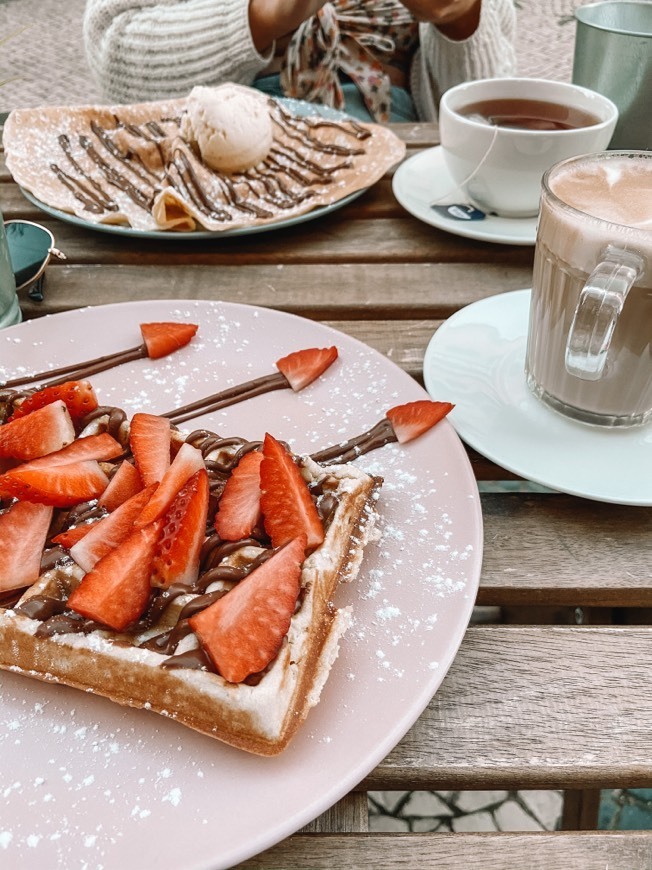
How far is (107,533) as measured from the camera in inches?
29.8

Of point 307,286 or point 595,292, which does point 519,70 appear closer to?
point 307,286

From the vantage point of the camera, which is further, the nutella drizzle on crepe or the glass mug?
the nutella drizzle on crepe

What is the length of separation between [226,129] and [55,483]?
112cm

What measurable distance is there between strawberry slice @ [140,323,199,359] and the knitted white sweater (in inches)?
53.3

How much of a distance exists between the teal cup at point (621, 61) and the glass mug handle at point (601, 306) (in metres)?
0.88

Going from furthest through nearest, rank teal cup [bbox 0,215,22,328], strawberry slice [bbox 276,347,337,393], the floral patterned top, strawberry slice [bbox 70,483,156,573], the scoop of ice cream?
1. the floral patterned top
2. the scoop of ice cream
3. teal cup [bbox 0,215,22,328]
4. strawberry slice [bbox 276,347,337,393]
5. strawberry slice [bbox 70,483,156,573]

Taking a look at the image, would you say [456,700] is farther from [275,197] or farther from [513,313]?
[275,197]

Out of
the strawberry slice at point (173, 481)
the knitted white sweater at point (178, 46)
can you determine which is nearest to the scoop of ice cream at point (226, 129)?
the knitted white sweater at point (178, 46)

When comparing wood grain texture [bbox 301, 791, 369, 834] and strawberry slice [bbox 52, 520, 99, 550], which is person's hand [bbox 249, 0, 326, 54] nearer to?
strawberry slice [bbox 52, 520, 99, 550]

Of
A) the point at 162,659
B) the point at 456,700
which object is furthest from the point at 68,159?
the point at 456,700

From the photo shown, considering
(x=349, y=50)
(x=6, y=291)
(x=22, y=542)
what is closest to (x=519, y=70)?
(x=349, y=50)

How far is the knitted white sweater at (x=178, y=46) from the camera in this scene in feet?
6.68

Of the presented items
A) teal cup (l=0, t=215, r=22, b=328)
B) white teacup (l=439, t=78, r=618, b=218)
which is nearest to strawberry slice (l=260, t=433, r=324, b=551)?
teal cup (l=0, t=215, r=22, b=328)

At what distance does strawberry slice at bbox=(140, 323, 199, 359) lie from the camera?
1.06 metres
